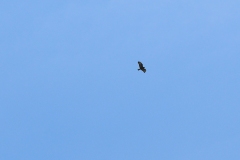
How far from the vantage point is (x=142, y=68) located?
A: 1845 cm

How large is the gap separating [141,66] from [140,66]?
186 mm

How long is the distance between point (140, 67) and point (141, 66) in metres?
0.27

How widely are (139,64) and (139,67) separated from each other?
0.63m

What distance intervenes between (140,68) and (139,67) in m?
0.34

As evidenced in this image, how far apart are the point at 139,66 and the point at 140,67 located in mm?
269

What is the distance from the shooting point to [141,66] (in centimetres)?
1836

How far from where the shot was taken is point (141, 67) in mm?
18438

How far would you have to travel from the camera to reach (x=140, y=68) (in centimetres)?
1839

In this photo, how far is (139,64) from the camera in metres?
18.2

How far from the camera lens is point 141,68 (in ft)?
60.3

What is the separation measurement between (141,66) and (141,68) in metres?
0.37

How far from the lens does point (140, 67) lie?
18.5 metres

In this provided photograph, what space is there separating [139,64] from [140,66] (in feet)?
1.47

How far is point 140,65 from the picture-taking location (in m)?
18.3
